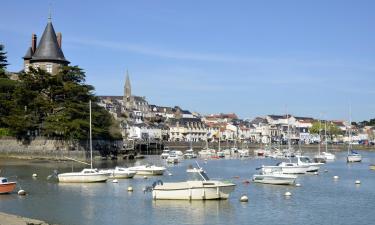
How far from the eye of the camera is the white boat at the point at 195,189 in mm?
34938

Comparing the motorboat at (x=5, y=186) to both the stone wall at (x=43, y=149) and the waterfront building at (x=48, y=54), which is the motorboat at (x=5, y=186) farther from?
the waterfront building at (x=48, y=54)

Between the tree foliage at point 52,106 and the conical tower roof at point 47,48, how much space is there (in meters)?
7.80

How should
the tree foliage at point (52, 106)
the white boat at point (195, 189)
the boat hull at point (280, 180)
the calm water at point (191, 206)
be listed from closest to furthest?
the calm water at point (191, 206) → the white boat at point (195, 189) → the boat hull at point (280, 180) → the tree foliage at point (52, 106)

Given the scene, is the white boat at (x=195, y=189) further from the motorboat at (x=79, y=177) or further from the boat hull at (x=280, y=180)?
the motorboat at (x=79, y=177)

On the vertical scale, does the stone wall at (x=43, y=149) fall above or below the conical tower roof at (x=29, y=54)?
below

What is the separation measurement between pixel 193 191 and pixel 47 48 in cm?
5959

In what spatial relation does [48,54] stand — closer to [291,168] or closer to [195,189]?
[291,168]

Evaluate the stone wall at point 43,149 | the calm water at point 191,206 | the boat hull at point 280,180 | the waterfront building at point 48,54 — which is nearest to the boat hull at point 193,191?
the calm water at point 191,206

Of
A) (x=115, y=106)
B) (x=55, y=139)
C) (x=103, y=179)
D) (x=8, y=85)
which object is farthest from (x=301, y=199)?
(x=115, y=106)

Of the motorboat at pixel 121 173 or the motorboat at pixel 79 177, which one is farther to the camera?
the motorboat at pixel 121 173

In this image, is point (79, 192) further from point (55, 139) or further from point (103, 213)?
point (55, 139)

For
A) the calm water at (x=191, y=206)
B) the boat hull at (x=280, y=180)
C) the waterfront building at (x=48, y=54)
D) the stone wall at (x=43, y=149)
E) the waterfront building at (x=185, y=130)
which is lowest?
the calm water at (x=191, y=206)

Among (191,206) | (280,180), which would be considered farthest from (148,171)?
(191,206)

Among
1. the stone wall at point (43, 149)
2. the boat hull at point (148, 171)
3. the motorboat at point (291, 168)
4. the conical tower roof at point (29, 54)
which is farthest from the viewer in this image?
the conical tower roof at point (29, 54)
